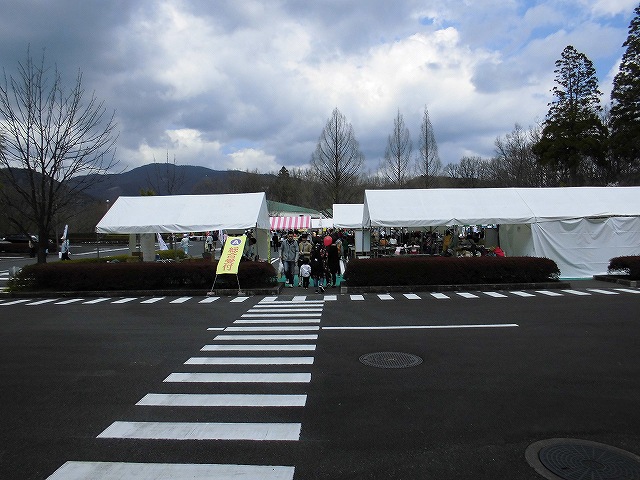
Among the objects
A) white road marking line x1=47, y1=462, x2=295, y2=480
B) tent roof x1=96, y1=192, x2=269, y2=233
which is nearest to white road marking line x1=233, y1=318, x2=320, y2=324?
white road marking line x1=47, y1=462, x2=295, y2=480

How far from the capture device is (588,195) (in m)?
20.1

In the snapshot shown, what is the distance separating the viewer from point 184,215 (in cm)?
1898

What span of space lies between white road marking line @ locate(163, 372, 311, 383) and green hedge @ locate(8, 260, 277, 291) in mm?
9260

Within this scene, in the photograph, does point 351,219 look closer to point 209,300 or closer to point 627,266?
point 627,266

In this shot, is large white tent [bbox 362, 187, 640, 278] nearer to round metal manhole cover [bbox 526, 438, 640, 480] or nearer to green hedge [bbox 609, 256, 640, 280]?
green hedge [bbox 609, 256, 640, 280]

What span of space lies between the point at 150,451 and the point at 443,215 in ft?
53.4

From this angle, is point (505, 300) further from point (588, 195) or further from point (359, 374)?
point (588, 195)

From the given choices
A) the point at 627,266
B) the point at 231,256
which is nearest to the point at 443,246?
the point at 627,266

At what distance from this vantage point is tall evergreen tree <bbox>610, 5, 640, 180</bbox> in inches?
1337

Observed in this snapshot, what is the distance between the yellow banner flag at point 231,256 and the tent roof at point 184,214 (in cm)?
236

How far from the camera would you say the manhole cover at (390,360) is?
20.2ft

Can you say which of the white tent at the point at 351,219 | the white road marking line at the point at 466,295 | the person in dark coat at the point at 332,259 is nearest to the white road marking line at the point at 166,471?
the white road marking line at the point at 466,295

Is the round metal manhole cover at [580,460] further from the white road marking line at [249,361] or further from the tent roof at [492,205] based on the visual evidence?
the tent roof at [492,205]

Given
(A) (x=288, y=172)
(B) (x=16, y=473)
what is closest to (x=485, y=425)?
(B) (x=16, y=473)
